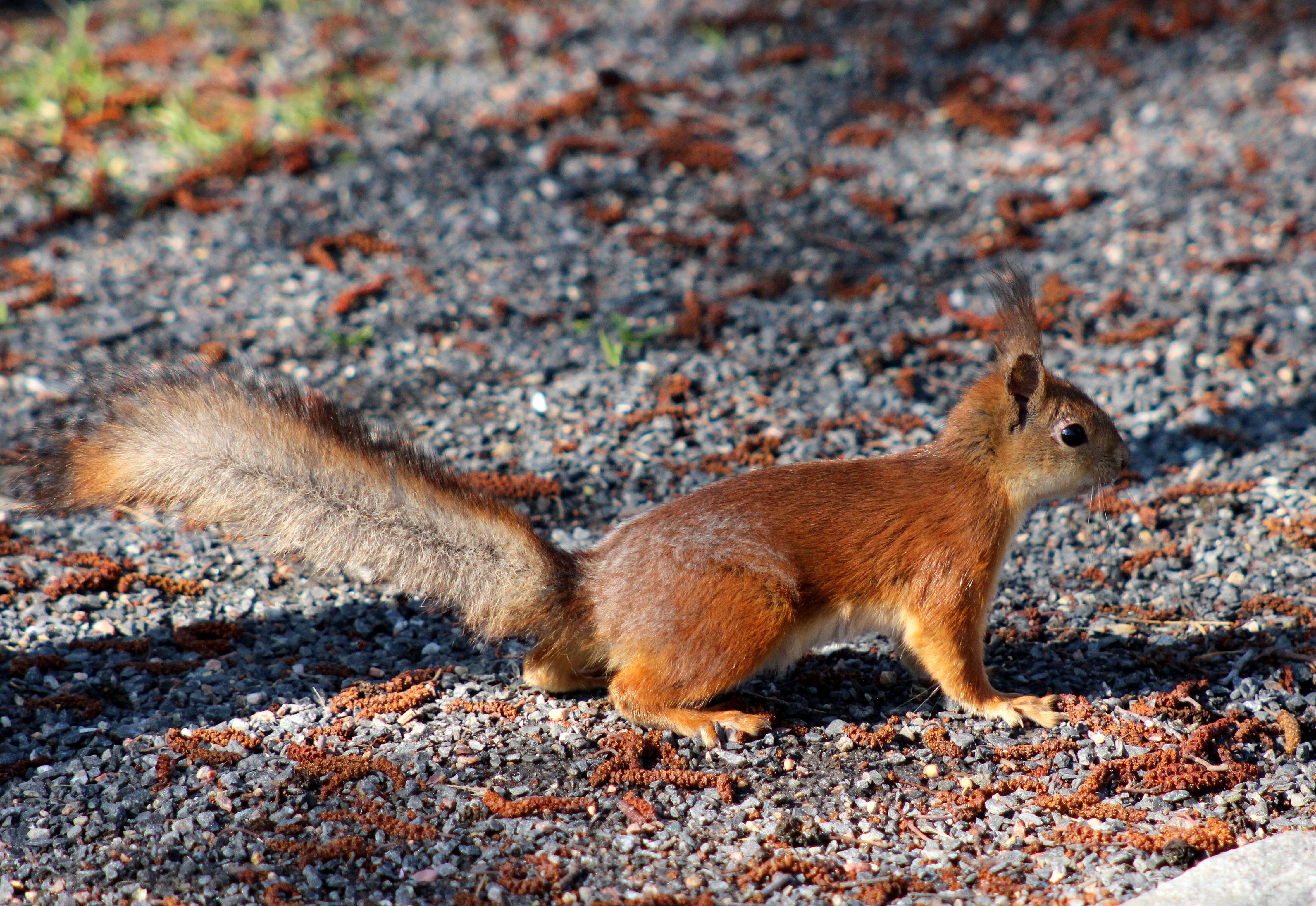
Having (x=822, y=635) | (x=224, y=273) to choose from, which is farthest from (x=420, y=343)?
(x=822, y=635)

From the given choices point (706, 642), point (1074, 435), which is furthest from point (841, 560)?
point (1074, 435)

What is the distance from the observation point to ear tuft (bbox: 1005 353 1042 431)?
357cm

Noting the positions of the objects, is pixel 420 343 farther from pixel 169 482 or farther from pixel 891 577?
pixel 891 577

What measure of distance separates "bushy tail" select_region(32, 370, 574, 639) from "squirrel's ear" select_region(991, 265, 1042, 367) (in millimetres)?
1510

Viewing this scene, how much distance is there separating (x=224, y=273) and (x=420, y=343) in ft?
4.20

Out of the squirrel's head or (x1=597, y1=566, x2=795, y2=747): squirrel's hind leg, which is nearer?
(x1=597, y1=566, x2=795, y2=747): squirrel's hind leg

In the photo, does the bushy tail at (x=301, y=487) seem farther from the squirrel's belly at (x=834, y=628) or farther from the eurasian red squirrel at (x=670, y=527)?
the squirrel's belly at (x=834, y=628)

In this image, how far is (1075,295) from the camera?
20.0ft

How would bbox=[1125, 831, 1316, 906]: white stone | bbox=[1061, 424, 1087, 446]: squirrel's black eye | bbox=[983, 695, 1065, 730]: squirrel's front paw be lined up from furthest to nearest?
bbox=[1061, 424, 1087, 446]: squirrel's black eye
bbox=[983, 695, 1065, 730]: squirrel's front paw
bbox=[1125, 831, 1316, 906]: white stone

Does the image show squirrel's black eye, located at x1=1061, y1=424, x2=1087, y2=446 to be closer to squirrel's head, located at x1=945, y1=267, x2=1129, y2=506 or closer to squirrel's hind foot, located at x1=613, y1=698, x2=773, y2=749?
squirrel's head, located at x1=945, y1=267, x2=1129, y2=506

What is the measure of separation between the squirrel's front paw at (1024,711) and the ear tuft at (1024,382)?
81 centimetres

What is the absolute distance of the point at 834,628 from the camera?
11.4ft

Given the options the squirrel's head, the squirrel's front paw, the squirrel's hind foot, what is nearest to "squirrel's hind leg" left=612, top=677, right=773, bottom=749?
the squirrel's hind foot

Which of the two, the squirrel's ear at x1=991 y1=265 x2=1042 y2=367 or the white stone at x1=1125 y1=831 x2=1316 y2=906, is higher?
the squirrel's ear at x1=991 y1=265 x2=1042 y2=367
